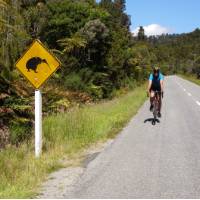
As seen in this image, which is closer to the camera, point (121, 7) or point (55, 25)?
point (55, 25)

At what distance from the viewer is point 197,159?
10.4 m

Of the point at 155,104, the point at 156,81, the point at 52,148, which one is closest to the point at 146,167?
the point at 52,148

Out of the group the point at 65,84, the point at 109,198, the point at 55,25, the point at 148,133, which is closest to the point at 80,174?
the point at 109,198

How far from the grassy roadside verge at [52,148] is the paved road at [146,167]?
2.09ft

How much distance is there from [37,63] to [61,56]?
2288 cm

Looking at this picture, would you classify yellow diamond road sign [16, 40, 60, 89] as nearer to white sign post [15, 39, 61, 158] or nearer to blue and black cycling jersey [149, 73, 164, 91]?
white sign post [15, 39, 61, 158]

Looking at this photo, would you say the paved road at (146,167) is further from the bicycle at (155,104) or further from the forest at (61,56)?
the forest at (61,56)

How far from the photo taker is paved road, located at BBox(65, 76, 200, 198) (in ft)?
Result: 25.3

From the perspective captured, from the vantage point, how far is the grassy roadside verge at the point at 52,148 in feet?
26.6

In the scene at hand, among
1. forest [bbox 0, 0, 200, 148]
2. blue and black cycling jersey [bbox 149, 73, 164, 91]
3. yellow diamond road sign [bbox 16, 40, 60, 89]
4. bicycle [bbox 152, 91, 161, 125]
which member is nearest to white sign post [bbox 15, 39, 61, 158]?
yellow diamond road sign [bbox 16, 40, 60, 89]

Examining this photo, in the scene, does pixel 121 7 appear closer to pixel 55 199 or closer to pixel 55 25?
pixel 55 25

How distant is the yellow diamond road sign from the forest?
2399 mm

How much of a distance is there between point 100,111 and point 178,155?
27.8 feet

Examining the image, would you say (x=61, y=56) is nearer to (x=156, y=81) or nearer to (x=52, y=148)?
(x=156, y=81)
